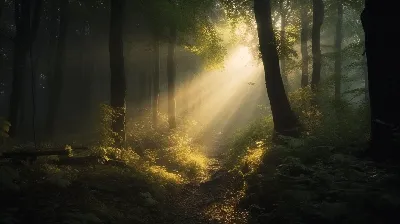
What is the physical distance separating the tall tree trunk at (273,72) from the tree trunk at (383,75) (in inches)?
233

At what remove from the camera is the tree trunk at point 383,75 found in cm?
690

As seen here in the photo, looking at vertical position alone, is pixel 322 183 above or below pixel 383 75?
below

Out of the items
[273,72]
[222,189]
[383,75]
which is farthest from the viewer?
[273,72]

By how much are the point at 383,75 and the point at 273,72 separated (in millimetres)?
6599

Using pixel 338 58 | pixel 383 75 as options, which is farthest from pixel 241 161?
pixel 338 58

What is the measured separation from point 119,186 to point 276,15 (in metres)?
24.4

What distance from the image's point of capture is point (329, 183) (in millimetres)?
6789

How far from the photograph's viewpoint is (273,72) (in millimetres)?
13594

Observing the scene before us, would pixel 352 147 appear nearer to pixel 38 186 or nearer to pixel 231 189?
pixel 231 189

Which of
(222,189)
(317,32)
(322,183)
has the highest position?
(317,32)

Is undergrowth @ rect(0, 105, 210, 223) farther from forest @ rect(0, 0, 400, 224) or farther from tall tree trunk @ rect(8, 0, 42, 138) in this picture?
tall tree trunk @ rect(8, 0, 42, 138)

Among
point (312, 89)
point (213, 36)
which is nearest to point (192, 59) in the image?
point (213, 36)

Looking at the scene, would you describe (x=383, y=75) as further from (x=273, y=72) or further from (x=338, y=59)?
(x=338, y=59)

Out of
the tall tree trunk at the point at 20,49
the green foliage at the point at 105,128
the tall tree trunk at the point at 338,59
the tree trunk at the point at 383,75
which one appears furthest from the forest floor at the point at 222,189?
the tall tree trunk at the point at 20,49
